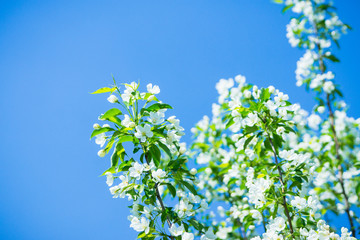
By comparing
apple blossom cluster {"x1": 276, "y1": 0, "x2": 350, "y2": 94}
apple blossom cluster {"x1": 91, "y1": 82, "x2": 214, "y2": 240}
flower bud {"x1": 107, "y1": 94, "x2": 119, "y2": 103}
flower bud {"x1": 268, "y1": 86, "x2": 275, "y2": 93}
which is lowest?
apple blossom cluster {"x1": 91, "y1": 82, "x2": 214, "y2": 240}

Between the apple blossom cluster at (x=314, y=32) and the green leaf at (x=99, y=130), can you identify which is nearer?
the green leaf at (x=99, y=130)

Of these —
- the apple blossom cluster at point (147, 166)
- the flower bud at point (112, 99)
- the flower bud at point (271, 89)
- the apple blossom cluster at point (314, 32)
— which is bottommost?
the apple blossom cluster at point (147, 166)

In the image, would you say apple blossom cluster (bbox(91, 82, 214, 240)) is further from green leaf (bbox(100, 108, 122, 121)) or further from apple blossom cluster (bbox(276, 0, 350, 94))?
apple blossom cluster (bbox(276, 0, 350, 94))

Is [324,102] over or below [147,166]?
over

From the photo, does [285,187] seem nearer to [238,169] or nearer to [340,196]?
[238,169]

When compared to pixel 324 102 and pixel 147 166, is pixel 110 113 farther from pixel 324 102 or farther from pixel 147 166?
pixel 324 102

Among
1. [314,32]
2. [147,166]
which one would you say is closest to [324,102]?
[314,32]

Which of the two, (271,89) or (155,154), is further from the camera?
(271,89)

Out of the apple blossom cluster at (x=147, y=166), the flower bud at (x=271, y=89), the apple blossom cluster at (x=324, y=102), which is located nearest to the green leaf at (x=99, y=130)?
the apple blossom cluster at (x=147, y=166)

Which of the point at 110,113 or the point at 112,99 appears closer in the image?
the point at 110,113

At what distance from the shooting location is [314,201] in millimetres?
2240

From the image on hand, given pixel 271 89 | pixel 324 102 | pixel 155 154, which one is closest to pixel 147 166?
pixel 155 154

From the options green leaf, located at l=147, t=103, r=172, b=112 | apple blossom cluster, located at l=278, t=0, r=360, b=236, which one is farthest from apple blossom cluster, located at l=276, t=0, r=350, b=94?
green leaf, located at l=147, t=103, r=172, b=112

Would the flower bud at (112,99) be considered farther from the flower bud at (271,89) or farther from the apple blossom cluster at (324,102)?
the apple blossom cluster at (324,102)
